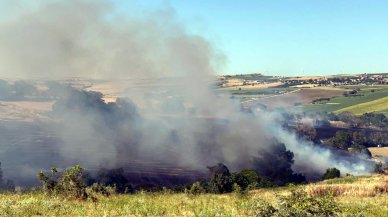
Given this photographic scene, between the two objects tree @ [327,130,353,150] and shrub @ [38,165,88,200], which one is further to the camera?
tree @ [327,130,353,150]

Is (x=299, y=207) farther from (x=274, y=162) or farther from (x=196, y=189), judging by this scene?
(x=274, y=162)

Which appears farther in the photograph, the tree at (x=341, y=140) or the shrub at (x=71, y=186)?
the tree at (x=341, y=140)

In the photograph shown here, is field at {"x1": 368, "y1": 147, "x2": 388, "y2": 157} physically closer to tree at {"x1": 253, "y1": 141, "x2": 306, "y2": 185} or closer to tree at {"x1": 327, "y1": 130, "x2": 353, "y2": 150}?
tree at {"x1": 327, "y1": 130, "x2": 353, "y2": 150}

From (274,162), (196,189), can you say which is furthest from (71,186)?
(274,162)

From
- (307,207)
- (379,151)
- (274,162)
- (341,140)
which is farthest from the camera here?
(341,140)

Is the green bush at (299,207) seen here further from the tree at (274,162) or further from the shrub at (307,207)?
the tree at (274,162)

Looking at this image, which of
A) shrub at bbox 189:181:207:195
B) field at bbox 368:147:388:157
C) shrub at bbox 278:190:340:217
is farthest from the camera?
field at bbox 368:147:388:157

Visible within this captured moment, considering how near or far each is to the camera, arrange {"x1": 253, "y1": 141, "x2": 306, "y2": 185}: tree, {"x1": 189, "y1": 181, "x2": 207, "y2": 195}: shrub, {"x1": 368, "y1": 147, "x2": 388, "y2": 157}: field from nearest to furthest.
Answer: {"x1": 189, "y1": 181, "x2": 207, "y2": 195}: shrub → {"x1": 253, "y1": 141, "x2": 306, "y2": 185}: tree → {"x1": 368, "y1": 147, "x2": 388, "y2": 157}: field

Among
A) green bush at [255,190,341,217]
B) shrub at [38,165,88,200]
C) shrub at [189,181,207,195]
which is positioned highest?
green bush at [255,190,341,217]

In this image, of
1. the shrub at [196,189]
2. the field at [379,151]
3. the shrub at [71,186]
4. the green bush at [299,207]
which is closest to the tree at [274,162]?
the field at [379,151]

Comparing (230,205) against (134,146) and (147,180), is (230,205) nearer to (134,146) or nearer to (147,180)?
(147,180)

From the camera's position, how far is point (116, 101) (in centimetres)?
16600

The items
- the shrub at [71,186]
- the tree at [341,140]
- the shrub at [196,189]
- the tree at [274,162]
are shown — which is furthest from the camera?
the tree at [341,140]

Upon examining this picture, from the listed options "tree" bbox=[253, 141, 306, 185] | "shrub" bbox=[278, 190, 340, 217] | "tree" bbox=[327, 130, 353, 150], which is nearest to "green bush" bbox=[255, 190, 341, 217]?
"shrub" bbox=[278, 190, 340, 217]
